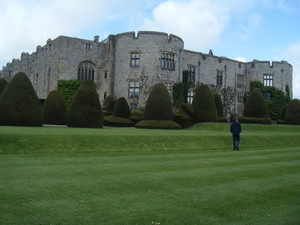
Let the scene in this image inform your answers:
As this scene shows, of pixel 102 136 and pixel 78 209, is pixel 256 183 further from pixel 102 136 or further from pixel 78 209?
pixel 102 136

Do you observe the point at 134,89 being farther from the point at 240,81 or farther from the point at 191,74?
the point at 240,81

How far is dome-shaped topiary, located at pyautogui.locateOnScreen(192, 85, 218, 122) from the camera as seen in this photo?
3055 centimetres

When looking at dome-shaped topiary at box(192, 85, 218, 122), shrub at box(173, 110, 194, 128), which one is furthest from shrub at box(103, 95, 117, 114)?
dome-shaped topiary at box(192, 85, 218, 122)

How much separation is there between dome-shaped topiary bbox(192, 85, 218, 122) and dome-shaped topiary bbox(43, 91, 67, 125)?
12.5 m

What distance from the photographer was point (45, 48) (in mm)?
44094

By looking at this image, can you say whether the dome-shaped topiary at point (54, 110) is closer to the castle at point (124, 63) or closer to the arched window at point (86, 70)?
the castle at point (124, 63)

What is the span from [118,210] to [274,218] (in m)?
2.31

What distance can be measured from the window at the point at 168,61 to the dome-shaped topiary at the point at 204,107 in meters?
9.36

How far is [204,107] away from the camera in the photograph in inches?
1212

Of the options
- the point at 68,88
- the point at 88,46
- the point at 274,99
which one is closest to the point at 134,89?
the point at 68,88

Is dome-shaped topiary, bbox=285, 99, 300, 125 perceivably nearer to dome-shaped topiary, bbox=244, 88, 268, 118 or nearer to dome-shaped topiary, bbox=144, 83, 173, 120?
dome-shaped topiary, bbox=244, 88, 268, 118

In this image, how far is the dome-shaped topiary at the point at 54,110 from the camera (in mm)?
26328

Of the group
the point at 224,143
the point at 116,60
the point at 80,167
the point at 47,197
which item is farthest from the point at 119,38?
the point at 47,197

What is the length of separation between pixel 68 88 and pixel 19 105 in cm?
1859
